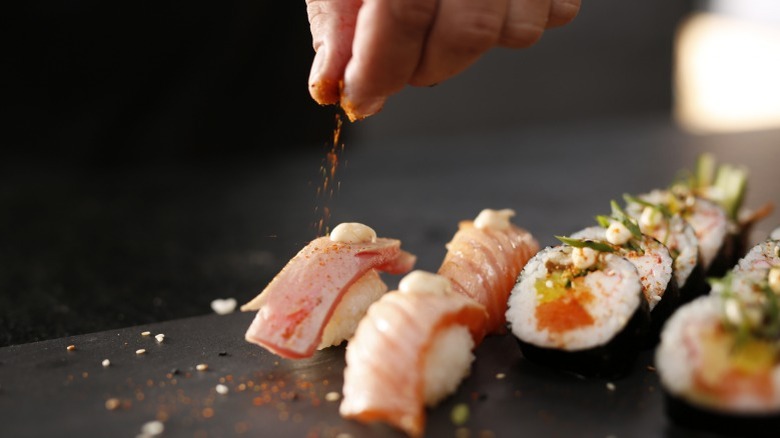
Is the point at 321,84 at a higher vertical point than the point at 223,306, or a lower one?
higher

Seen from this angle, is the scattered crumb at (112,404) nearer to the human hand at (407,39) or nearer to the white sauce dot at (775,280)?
the human hand at (407,39)

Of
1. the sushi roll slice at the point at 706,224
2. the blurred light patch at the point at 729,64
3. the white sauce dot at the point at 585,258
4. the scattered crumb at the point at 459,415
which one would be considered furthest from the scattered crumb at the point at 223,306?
the blurred light patch at the point at 729,64

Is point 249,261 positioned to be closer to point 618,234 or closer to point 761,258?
point 618,234

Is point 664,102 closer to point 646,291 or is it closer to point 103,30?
point 103,30

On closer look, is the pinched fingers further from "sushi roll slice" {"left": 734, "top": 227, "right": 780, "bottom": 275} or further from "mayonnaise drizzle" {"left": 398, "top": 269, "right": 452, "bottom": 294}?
"sushi roll slice" {"left": 734, "top": 227, "right": 780, "bottom": 275}

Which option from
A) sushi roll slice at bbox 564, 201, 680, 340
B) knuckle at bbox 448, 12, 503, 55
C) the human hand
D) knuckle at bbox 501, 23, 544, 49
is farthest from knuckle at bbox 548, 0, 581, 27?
sushi roll slice at bbox 564, 201, 680, 340

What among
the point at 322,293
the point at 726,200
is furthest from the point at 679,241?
the point at 322,293

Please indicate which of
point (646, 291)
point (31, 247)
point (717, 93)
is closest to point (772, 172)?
point (646, 291)
